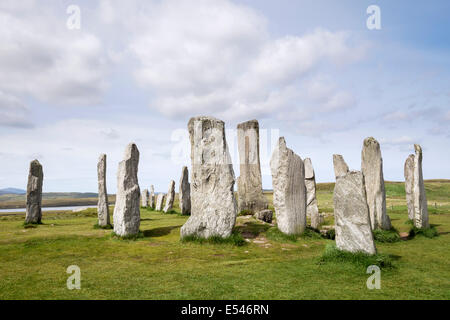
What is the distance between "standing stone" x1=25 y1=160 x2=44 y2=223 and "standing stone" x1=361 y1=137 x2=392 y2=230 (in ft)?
60.4

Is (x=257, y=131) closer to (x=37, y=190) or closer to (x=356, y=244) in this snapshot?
(x=356, y=244)

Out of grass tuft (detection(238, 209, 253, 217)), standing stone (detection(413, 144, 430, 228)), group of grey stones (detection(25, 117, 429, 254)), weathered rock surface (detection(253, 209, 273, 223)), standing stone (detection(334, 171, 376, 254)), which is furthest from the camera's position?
grass tuft (detection(238, 209, 253, 217))

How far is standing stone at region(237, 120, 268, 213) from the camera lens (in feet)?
61.6

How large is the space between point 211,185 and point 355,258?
5.89 m

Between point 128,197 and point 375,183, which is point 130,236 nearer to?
point 128,197

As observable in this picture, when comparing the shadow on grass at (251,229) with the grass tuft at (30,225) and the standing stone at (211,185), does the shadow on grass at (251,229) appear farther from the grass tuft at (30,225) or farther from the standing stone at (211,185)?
the grass tuft at (30,225)

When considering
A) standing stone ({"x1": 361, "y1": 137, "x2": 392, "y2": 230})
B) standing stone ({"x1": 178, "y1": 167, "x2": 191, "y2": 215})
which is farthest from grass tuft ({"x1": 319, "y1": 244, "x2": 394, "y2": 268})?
standing stone ({"x1": 178, "y1": 167, "x2": 191, "y2": 215})

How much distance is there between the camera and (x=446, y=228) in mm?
15297

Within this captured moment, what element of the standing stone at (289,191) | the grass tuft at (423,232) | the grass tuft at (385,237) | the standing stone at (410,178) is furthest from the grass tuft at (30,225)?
the standing stone at (410,178)

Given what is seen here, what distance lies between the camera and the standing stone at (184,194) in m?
24.8

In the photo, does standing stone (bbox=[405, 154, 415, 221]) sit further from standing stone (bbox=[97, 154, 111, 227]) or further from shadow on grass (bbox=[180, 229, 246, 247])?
standing stone (bbox=[97, 154, 111, 227])

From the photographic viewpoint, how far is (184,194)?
82.4ft

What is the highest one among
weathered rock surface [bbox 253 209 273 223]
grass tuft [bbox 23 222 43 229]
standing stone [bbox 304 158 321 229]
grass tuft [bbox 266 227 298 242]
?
standing stone [bbox 304 158 321 229]
